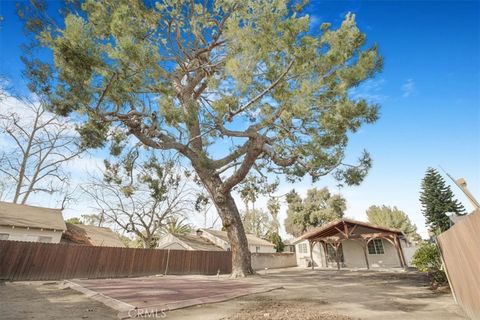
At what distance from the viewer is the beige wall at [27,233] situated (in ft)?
47.2

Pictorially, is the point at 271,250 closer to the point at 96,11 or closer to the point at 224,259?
the point at 224,259

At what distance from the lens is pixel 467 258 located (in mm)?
3531

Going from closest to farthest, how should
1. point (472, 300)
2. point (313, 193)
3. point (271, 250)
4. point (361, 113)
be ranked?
point (472, 300) < point (361, 113) < point (271, 250) < point (313, 193)

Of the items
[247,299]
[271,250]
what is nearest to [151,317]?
[247,299]

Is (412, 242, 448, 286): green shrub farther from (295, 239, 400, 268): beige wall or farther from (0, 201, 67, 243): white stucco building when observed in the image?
(0, 201, 67, 243): white stucco building

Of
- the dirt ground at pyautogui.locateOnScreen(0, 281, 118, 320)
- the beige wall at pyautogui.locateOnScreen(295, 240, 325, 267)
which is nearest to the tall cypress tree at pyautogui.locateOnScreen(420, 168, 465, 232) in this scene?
the beige wall at pyautogui.locateOnScreen(295, 240, 325, 267)

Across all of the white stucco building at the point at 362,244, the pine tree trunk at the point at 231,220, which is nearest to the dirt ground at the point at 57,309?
the pine tree trunk at the point at 231,220

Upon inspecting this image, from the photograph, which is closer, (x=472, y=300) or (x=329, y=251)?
(x=472, y=300)

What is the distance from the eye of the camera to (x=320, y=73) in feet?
23.6

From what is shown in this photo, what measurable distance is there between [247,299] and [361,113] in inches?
218

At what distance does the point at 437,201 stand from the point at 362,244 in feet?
25.9

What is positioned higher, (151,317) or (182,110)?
(182,110)

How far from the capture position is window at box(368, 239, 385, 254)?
1950 centimetres

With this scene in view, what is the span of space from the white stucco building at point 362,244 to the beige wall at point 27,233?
18.0m
